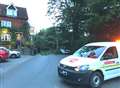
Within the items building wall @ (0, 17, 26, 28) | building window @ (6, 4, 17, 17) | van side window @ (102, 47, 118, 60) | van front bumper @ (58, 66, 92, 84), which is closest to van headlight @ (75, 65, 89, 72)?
van front bumper @ (58, 66, 92, 84)

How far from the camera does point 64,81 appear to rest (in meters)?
11.6

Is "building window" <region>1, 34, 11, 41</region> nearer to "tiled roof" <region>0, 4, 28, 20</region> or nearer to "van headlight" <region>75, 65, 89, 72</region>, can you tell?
"tiled roof" <region>0, 4, 28, 20</region>

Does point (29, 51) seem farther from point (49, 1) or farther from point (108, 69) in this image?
point (108, 69)

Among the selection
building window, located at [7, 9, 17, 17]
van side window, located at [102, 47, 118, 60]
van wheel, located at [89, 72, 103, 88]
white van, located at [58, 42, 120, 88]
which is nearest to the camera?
white van, located at [58, 42, 120, 88]

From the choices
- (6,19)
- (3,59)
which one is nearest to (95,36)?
(3,59)

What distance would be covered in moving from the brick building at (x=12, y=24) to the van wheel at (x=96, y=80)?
120 feet

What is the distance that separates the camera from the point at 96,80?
10.6 m

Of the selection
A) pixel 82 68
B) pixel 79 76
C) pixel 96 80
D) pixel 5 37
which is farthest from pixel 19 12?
pixel 79 76

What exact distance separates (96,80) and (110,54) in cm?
152

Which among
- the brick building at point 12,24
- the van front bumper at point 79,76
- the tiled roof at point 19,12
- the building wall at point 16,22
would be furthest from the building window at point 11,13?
the van front bumper at point 79,76

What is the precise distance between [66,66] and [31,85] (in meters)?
1.65

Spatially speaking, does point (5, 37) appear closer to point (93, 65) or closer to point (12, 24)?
point (12, 24)

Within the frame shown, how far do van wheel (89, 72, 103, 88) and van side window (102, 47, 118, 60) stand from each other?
2.79ft

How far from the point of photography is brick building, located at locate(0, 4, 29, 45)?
47.0m
